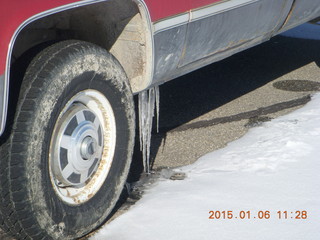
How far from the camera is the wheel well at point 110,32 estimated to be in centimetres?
300

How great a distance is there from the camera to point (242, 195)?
330 cm

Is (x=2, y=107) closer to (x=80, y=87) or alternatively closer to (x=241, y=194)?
(x=80, y=87)

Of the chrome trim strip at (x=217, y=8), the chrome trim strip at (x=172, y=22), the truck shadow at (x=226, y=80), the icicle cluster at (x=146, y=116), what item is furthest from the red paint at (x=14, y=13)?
the truck shadow at (x=226, y=80)

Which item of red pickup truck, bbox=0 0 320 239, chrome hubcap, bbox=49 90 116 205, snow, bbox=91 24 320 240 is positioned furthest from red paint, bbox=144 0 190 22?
snow, bbox=91 24 320 240

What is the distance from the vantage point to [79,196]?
9.59 ft

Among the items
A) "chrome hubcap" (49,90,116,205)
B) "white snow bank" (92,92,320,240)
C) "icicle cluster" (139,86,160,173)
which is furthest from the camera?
"icicle cluster" (139,86,160,173)

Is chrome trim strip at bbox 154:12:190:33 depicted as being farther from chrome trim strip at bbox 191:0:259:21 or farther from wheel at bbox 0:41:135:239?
wheel at bbox 0:41:135:239

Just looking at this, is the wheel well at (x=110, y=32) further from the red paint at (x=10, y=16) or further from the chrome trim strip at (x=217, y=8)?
the red paint at (x=10, y=16)

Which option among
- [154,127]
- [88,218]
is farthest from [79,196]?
[154,127]

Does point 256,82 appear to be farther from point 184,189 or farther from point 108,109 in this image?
point 108,109

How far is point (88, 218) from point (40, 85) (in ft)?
2.40

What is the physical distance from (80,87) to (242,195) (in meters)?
1.09
